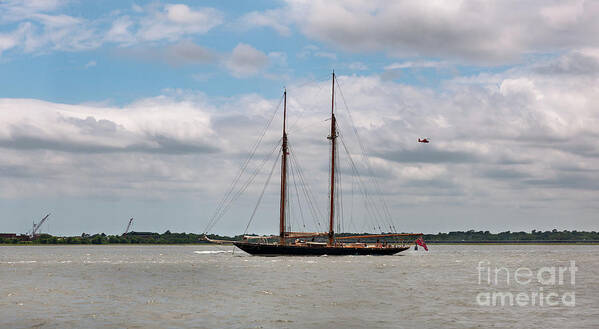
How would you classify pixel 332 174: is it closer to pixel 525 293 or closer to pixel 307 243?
pixel 307 243

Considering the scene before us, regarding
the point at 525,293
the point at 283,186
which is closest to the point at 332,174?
the point at 283,186

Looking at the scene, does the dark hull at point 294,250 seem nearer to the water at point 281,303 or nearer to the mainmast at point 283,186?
the mainmast at point 283,186

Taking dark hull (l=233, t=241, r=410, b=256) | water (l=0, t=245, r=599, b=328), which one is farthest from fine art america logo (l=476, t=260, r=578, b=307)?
dark hull (l=233, t=241, r=410, b=256)

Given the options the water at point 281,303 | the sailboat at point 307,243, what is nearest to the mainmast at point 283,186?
the sailboat at point 307,243

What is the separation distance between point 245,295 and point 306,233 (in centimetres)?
7570

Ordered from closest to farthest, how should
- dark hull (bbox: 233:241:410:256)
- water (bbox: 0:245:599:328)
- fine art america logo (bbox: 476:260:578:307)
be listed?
water (bbox: 0:245:599:328) → fine art america logo (bbox: 476:260:578:307) → dark hull (bbox: 233:241:410:256)

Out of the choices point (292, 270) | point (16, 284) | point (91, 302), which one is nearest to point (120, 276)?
point (16, 284)

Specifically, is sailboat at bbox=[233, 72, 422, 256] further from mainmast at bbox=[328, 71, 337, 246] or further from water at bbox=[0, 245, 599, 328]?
water at bbox=[0, 245, 599, 328]

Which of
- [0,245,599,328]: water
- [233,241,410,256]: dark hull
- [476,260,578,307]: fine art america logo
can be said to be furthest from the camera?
[233,241,410,256]: dark hull

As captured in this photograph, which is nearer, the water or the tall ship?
the water

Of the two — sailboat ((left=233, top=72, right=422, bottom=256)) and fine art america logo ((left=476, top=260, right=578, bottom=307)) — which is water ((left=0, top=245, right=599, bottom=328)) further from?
sailboat ((left=233, top=72, right=422, bottom=256))

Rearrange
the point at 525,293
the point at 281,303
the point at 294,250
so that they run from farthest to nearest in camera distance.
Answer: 1. the point at 294,250
2. the point at 525,293
3. the point at 281,303

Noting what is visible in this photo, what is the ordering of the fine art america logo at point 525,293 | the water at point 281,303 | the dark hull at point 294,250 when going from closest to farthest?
the water at point 281,303 < the fine art america logo at point 525,293 < the dark hull at point 294,250

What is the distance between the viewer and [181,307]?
164ft
